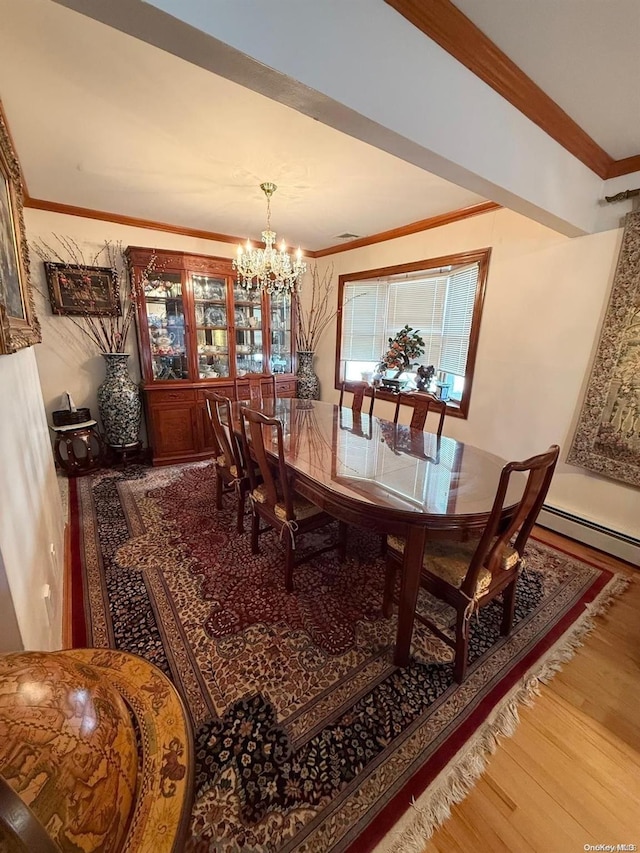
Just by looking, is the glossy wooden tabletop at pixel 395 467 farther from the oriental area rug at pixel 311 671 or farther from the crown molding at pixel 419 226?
the crown molding at pixel 419 226

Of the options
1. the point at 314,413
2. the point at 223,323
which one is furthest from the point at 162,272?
the point at 314,413

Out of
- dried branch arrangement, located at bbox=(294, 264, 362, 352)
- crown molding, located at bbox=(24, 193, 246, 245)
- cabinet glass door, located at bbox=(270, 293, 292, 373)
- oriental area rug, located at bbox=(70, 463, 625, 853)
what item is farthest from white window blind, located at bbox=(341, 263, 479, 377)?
oriental area rug, located at bbox=(70, 463, 625, 853)

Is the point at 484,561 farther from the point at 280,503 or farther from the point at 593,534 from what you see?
the point at 593,534

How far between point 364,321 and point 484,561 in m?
3.36

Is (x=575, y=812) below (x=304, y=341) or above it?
below

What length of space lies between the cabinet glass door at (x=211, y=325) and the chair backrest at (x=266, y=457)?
81.2 inches

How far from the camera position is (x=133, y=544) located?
231 cm

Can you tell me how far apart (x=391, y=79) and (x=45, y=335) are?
11.7ft

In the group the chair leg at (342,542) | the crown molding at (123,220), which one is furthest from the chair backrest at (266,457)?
the crown molding at (123,220)

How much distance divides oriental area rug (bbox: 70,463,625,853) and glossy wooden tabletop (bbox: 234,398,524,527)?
29.1 inches

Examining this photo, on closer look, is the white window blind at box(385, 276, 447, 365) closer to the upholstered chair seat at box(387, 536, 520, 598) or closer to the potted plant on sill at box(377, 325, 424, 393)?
the potted plant on sill at box(377, 325, 424, 393)

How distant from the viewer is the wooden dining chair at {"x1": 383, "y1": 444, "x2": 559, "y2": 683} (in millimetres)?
1258

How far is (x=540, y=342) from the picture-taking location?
8.53 feet

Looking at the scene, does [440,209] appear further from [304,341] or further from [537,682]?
[537,682]
